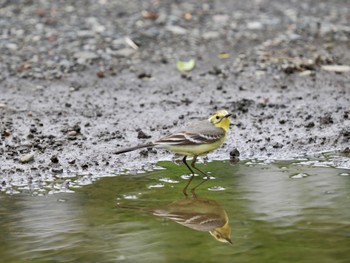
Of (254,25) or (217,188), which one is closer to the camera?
(217,188)

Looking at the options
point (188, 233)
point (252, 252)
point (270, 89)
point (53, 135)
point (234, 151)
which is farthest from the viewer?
point (270, 89)

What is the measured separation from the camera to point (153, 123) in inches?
378

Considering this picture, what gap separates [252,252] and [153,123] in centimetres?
425

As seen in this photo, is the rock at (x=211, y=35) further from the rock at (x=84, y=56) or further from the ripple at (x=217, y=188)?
the ripple at (x=217, y=188)

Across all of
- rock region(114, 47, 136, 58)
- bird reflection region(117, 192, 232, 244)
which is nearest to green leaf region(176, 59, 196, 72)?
rock region(114, 47, 136, 58)

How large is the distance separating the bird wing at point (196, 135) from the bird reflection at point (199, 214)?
0.65 m

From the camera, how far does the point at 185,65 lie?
1153 centimetres

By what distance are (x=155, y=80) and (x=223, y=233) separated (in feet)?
17.5

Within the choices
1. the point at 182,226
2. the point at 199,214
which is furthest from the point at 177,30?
the point at 182,226

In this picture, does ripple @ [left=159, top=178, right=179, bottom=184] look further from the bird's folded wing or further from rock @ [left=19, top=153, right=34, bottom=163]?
rock @ [left=19, top=153, right=34, bottom=163]

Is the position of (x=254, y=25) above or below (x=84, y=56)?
above

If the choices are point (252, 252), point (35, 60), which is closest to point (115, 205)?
point (252, 252)

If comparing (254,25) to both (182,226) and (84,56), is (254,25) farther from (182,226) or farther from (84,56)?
(182,226)

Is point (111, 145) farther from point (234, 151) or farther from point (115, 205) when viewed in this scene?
point (115, 205)
